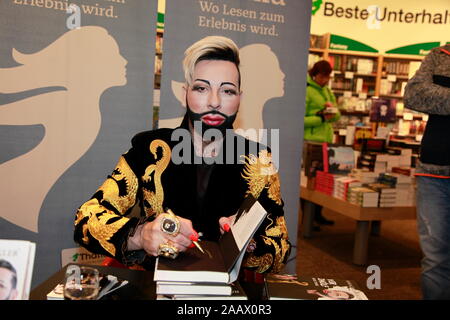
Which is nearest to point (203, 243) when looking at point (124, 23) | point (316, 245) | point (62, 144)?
point (62, 144)

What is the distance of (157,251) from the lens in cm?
112

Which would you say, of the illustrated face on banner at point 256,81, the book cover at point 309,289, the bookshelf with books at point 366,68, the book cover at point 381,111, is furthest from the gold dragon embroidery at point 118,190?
the bookshelf with books at point 366,68

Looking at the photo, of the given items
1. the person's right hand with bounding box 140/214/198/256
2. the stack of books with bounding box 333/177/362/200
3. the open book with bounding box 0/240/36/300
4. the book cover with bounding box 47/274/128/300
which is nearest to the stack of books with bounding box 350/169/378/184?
the stack of books with bounding box 333/177/362/200

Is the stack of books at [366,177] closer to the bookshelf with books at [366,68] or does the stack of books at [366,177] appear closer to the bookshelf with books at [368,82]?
the bookshelf with books at [368,82]

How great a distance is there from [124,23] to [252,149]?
3.73 feet

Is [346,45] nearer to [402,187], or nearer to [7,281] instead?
[402,187]

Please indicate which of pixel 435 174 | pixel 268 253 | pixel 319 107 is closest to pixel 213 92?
pixel 268 253

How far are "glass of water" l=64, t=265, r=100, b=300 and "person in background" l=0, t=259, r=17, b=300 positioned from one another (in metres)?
0.16

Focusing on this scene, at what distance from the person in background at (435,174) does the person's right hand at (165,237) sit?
1525 mm

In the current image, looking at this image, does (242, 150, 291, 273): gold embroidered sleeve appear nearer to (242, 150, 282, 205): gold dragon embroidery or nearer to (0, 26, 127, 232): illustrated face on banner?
(242, 150, 282, 205): gold dragon embroidery

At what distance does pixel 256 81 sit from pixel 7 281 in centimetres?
194

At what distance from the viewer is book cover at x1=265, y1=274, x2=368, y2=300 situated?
100 centimetres

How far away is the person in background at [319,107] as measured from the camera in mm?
4559

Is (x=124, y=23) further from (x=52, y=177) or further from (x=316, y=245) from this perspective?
(x=316, y=245)
